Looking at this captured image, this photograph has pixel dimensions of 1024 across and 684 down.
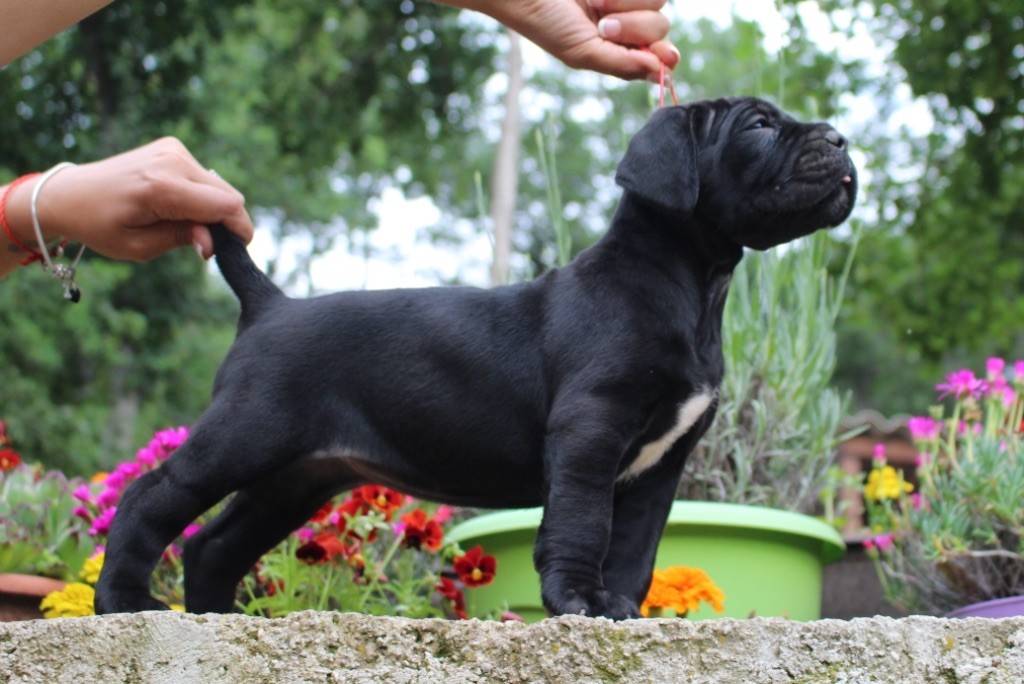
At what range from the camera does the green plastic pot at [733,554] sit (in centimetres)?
375

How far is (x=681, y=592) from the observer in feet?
10.9

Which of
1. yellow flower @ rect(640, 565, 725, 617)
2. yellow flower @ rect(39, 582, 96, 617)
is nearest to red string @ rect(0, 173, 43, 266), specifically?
yellow flower @ rect(39, 582, 96, 617)

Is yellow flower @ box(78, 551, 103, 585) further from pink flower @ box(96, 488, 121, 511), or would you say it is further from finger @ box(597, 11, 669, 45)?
finger @ box(597, 11, 669, 45)

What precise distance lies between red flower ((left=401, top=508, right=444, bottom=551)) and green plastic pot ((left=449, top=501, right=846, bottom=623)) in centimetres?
24

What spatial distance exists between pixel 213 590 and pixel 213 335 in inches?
743

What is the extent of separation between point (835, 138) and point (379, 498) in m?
1.88

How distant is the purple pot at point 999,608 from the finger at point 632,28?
1.90 m

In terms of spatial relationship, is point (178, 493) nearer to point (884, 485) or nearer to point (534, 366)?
point (534, 366)

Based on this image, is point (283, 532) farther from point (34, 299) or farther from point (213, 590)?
point (34, 299)

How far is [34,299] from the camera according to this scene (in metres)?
13.0

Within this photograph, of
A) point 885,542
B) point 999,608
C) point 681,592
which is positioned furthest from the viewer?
point 885,542

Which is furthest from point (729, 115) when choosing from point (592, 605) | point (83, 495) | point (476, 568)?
point (83, 495)

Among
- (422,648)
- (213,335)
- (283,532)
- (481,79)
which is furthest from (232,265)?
(213,335)

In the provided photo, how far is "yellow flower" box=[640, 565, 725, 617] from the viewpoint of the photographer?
330 centimetres
